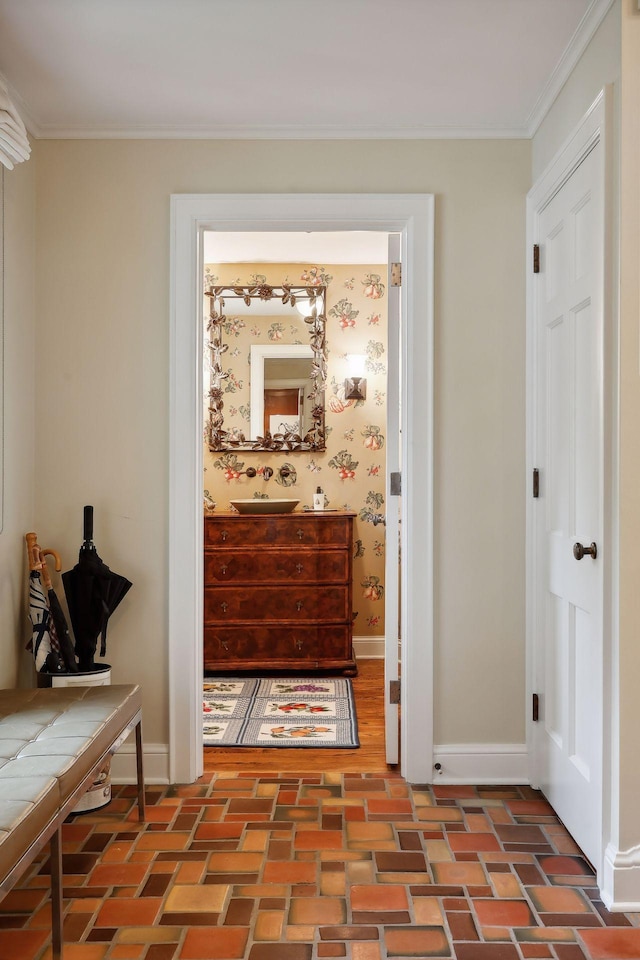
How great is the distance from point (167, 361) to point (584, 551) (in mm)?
1684

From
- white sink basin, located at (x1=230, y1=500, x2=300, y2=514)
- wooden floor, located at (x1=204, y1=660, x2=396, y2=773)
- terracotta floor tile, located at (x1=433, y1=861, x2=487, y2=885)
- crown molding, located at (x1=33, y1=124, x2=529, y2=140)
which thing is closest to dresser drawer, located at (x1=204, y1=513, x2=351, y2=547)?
white sink basin, located at (x1=230, y1=500, x2=300, y2=514)

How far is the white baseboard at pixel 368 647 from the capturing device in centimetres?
530

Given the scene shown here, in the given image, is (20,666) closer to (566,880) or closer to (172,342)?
(172,342)

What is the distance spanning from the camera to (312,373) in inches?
207

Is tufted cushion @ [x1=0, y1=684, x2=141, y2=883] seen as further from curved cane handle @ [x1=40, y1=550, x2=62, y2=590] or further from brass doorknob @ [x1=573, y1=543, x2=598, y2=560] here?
brass doorknob @ [x1=573, y1=543, x2=598, y2=560]

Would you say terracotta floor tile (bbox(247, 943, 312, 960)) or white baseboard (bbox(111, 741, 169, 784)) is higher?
white baseboard (bbox(111, 741, 169, 784))

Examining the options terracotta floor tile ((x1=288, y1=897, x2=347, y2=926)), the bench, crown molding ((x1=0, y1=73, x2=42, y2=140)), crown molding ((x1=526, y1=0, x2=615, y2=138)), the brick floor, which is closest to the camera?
the bench

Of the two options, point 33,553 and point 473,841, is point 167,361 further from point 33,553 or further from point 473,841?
point 473,841

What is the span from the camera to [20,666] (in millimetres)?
2982

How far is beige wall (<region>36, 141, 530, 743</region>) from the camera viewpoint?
10.0ft

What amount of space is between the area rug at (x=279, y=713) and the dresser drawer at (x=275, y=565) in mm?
603

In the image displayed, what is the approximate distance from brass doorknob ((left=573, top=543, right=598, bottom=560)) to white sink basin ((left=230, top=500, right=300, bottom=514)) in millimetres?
2673

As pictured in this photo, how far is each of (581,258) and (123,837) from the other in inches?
93.6

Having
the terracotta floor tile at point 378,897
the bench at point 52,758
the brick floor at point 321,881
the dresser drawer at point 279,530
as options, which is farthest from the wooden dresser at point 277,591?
the terracotta floor tile at point 378,897
